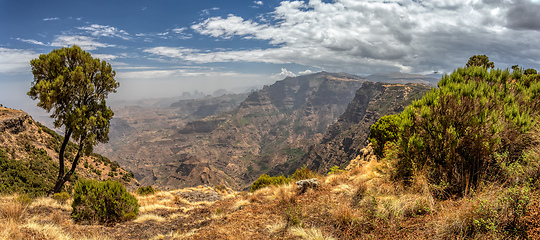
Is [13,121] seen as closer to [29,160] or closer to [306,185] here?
[29,160]

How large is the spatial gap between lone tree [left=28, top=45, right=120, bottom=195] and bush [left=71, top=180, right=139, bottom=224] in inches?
251

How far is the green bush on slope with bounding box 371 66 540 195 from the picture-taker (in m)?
5.93

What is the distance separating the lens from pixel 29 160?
29688 mm

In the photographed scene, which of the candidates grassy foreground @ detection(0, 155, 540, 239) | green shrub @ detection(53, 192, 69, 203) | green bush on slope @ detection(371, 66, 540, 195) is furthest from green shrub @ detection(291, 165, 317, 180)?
green shrub @ detection(53, 192, 69, 203)

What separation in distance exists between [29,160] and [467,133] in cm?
4592

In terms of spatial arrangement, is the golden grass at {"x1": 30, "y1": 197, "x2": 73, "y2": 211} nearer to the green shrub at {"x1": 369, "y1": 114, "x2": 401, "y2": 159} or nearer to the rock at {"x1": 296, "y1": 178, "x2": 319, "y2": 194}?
the rock at {"x1": 296, "y1": 178, "x2": 319, "y2": 194}

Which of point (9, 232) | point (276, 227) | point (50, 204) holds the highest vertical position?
point (9, 232)

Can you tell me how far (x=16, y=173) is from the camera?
24625 millimetres

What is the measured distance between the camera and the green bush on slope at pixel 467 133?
593 cm

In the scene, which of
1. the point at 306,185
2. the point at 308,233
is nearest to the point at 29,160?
the point at 306,185

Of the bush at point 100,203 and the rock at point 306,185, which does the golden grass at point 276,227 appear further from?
the bush at point 100,203

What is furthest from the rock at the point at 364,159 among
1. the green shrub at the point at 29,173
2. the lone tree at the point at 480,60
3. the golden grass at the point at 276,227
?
the lone tree at the point at 480,60

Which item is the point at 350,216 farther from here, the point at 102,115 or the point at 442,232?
the point at 102,115

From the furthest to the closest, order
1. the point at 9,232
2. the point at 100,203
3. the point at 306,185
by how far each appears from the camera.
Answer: the point at 306,185 < the point at 100,203 < the point at 9,232
